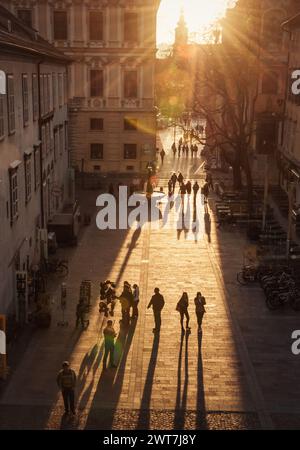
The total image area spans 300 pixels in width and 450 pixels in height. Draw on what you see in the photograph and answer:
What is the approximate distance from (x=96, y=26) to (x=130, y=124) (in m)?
8.12

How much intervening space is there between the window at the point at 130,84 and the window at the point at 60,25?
18.6 ft

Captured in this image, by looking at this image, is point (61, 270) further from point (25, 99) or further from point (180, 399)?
point (180, 399)

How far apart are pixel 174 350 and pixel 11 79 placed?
1028 cm

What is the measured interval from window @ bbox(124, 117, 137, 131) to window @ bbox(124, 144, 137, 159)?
4.58ft

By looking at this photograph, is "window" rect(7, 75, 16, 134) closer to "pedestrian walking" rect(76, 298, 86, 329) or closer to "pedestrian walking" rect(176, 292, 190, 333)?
"pedestrian walking" rect(76, 298, 86, 329)

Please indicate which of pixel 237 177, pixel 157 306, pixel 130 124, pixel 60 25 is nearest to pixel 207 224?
pixel 237 177

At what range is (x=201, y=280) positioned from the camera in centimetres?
2428

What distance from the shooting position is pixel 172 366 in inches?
653

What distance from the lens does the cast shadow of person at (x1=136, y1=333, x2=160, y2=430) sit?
13.5 m

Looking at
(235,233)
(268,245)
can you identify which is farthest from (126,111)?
(268,245)

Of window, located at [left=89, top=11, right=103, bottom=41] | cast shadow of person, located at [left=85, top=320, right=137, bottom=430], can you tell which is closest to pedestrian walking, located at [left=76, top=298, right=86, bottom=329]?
cast shadow of person, located at [left=85, top=320, right=137, bottom=430]

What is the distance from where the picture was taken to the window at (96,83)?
158 feet

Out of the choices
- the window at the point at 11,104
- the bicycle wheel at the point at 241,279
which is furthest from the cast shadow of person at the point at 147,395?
the window at the point at 11,104

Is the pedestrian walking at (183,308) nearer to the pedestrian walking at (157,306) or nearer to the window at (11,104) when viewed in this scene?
the pedestrian walking at (157,306)
